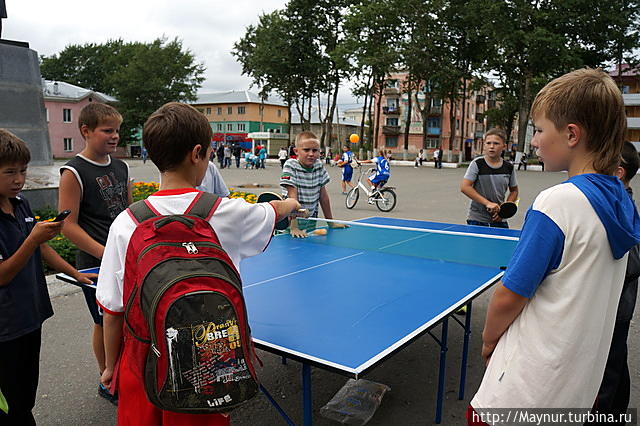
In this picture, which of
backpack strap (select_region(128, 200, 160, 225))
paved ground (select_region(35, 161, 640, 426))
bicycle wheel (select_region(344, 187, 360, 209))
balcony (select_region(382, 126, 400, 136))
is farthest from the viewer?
balcony (select_region(382, 126, 400, 136))

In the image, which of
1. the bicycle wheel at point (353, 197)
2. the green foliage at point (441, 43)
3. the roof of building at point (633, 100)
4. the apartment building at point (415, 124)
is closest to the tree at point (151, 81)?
the green foliage at point (441, 43)

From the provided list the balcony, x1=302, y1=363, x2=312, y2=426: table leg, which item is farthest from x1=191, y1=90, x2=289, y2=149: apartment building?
x1=302, y1=363, x2=312, y2=426: table leg

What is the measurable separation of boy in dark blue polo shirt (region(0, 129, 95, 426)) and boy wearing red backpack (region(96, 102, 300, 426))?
2.19 ft

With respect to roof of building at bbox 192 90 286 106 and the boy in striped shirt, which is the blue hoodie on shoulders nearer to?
the boy in striped shirt

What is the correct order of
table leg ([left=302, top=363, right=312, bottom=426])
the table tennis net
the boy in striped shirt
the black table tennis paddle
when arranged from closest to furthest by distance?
1. table leg ([left=302, top=363, right=312, bottom=426])
2. the table tennis net
3. the boy in striped shirt
4. the black table tennis paddle

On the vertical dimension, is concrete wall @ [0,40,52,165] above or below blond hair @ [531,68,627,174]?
above

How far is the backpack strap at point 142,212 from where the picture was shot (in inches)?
62.4

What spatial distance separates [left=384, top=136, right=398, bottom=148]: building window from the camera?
71.0 m

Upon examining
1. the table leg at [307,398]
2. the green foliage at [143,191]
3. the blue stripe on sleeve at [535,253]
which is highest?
the blue stripe on sleeve at [535,253]

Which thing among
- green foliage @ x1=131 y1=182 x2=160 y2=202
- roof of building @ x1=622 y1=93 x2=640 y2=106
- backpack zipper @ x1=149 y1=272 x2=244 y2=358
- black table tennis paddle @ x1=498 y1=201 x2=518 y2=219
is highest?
roof of building @ x1=622 y1=93 x2=640 y2=106

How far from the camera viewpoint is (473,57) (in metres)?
39.3

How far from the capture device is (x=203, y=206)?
A: 65.8 inches

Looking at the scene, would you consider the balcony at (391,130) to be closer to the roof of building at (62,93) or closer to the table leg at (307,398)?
the roof of building at (62,93)

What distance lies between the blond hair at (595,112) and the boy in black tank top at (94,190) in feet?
8.10
